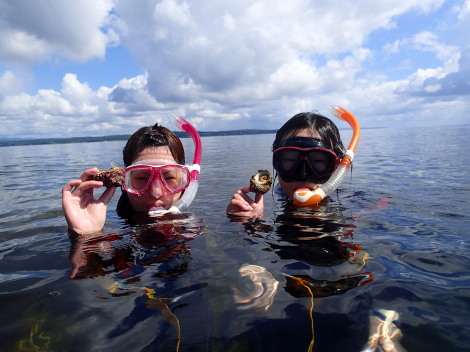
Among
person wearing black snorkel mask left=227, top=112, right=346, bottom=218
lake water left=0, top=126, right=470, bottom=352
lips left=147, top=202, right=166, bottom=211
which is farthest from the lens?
person wearing black snorkel mask left=227, top=112, right=346, bottom=218

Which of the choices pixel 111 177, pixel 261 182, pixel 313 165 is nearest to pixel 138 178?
pixel 111 177

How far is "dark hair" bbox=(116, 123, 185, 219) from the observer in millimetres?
3383

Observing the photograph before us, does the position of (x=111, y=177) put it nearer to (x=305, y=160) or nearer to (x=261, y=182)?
(x=261, y=182)

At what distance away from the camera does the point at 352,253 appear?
86.0 inches

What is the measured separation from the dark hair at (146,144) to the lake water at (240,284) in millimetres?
692

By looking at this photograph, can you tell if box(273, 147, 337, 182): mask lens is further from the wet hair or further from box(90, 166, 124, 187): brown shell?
box(90, 166, 124, 187): brown shell

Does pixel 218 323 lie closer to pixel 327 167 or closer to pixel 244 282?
pixel 244 282

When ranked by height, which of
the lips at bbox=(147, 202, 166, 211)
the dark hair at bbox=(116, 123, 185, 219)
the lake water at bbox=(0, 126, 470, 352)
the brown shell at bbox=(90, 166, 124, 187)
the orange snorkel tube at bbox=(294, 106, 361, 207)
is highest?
the dark hair at bbox=(116, 123, 185, 219)

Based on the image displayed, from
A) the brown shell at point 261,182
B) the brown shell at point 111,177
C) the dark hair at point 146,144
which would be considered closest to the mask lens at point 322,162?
the brown shell at point 261,182

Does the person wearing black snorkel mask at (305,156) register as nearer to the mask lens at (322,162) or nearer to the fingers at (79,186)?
the mask lens at (322,162)

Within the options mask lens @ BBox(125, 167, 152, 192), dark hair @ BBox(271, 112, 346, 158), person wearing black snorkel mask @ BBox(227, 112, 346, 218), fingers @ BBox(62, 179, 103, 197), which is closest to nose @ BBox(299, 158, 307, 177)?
person wearing black snorkel mask @ BBox(227, 112, 346, 218)

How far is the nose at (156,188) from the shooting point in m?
3.14

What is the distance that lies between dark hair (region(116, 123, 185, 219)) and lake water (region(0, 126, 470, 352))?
2.27 feet

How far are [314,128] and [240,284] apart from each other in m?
2.55
